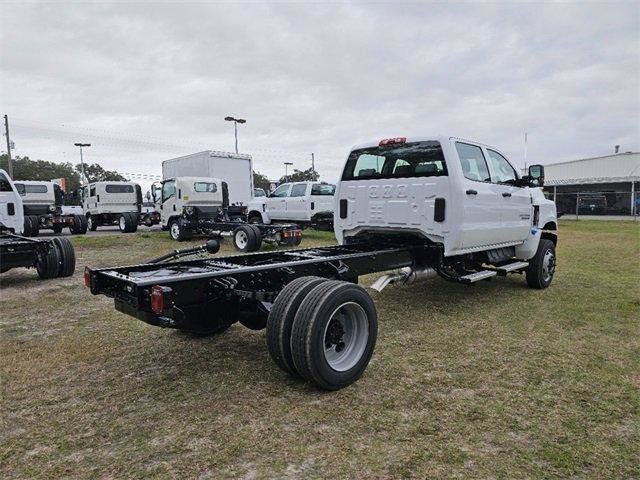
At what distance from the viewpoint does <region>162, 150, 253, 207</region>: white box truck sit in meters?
17.8

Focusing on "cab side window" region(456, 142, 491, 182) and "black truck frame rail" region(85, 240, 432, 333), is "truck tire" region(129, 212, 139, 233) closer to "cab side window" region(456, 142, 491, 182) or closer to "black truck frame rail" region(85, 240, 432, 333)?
"black truck frame rail" region(85, 240, 432, 333)

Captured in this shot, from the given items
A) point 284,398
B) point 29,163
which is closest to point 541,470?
point 284,398

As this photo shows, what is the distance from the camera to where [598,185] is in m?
37.2

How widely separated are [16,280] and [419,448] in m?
7.96

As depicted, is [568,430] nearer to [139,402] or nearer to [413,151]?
[139,402]

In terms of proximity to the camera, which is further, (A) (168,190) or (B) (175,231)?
(A) (168,190)

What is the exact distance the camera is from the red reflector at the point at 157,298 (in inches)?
120

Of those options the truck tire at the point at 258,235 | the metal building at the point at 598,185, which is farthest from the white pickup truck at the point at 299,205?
the metal building at the point at 598,185

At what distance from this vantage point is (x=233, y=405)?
125 inches

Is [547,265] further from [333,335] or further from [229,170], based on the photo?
[229,170]

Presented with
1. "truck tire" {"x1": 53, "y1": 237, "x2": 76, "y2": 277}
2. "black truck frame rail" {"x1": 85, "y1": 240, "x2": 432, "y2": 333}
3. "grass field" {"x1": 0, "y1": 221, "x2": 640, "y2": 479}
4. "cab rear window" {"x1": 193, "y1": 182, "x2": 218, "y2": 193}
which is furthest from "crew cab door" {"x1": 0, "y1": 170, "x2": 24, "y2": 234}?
"cab rear window" {"x1": 193, "y1": 182, "x2": 218, "y2": 193}

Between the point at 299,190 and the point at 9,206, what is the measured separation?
8963 mm

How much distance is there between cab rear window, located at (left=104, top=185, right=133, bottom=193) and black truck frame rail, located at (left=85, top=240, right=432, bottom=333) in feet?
58.2

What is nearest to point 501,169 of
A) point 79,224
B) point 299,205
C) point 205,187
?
point 299,205
